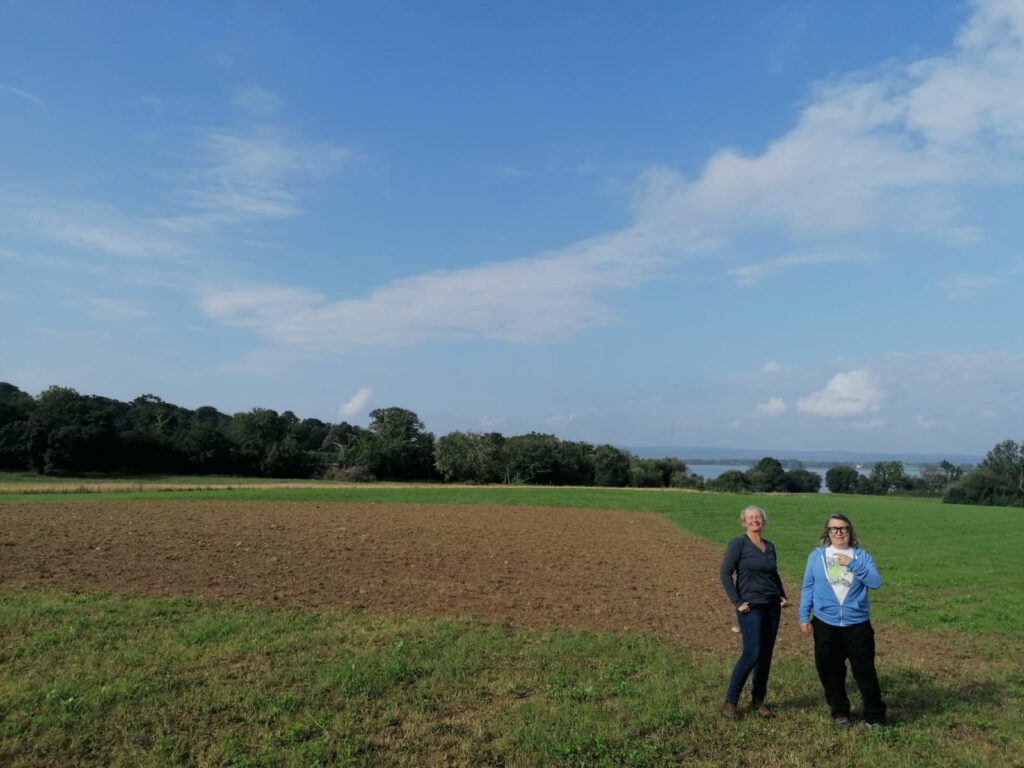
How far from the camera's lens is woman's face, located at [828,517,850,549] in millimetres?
6887

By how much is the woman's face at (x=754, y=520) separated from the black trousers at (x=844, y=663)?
111cm

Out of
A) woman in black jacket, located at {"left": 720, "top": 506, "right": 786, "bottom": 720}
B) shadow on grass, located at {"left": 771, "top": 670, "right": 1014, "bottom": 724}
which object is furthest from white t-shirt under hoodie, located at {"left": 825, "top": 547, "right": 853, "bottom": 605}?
shadow on grass, located at {"left": 771, "top": 670, "right": 1014, "bottom": 724}

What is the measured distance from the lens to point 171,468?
3083 inches

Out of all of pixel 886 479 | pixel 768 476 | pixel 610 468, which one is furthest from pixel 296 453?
pixel 886 479

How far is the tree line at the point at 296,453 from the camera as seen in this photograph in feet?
225

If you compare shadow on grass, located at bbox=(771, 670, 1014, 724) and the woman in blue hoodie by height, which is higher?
the woman in blue hoodie

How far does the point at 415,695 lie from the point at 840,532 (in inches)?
189

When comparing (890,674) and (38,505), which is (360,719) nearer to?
(890,674)

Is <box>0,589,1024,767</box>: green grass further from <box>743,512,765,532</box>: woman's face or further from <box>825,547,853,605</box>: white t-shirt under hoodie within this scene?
<box>743,512,765,532</box>: woman's face

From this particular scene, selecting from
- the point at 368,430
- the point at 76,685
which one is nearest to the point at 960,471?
the point at 368,430

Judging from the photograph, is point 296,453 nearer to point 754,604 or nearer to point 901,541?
→ point 901,541

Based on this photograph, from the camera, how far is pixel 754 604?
6898mm

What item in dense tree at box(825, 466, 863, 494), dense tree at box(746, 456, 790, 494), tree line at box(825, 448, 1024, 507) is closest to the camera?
dense tree at box(746, 456, 790, 494)

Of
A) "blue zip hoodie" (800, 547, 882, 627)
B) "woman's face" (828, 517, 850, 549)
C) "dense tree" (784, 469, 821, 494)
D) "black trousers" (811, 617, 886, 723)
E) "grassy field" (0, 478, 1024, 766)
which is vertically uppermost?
"woman's face" (828, 517, 850, 549)
